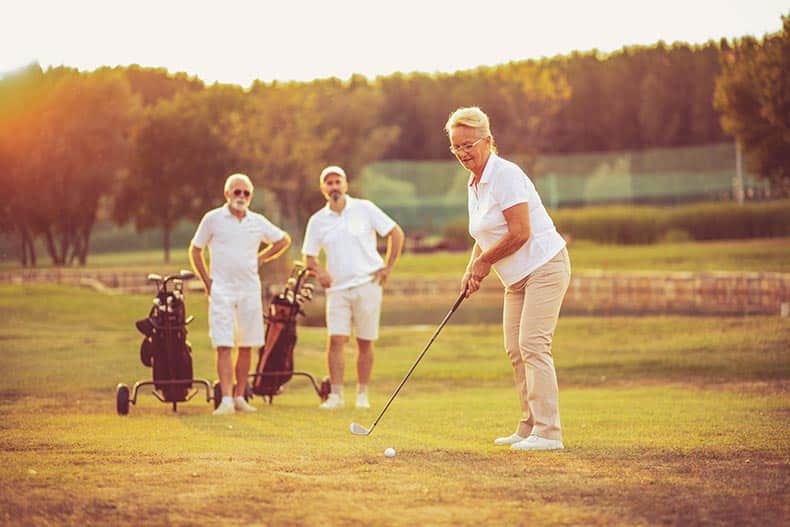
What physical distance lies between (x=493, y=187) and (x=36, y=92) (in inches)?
381

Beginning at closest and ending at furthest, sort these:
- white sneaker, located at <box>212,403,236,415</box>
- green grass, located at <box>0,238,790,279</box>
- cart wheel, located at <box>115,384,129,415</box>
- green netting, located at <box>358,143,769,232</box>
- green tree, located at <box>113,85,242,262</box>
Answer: white sneaker, located at <box>212,403,236,415</box> < cart wheel, located at <box>115,384,129,415</box> < green grass, located at <box>0,238,790,279</box> < green tree, located at <box>113,85,242,262</box> < green netting, located at <box>358,143,769,232</box>

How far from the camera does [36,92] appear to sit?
51.4 ft

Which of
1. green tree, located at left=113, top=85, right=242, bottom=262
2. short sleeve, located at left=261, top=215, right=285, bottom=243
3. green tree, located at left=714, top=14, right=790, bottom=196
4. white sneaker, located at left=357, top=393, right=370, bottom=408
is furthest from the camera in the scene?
green tree, located at left=113, top=85, right=242, bottom=262

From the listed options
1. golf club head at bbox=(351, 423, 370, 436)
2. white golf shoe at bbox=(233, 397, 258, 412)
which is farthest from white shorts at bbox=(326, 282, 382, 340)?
golf club head at bbox=(351, 423, 370, 436)

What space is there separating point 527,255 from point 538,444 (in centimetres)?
105

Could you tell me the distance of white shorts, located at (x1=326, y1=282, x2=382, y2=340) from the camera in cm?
1111

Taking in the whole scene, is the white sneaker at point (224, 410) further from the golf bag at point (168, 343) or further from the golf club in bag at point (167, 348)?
the golf bag at point (168, 343)

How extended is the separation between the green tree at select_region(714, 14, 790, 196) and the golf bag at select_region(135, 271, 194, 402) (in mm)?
10230

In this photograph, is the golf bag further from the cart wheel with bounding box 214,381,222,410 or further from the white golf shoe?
the white golf shoe

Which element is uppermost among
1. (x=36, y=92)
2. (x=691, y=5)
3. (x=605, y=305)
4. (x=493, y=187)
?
(x=691, y=5)

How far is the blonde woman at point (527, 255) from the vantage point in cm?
736

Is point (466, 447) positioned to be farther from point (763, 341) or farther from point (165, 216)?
point (165, 216)

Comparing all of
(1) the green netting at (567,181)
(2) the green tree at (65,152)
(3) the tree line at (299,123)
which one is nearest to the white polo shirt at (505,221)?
(3) the tree line at (299,123)

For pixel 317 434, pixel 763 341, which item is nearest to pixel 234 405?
pixel 317 434
